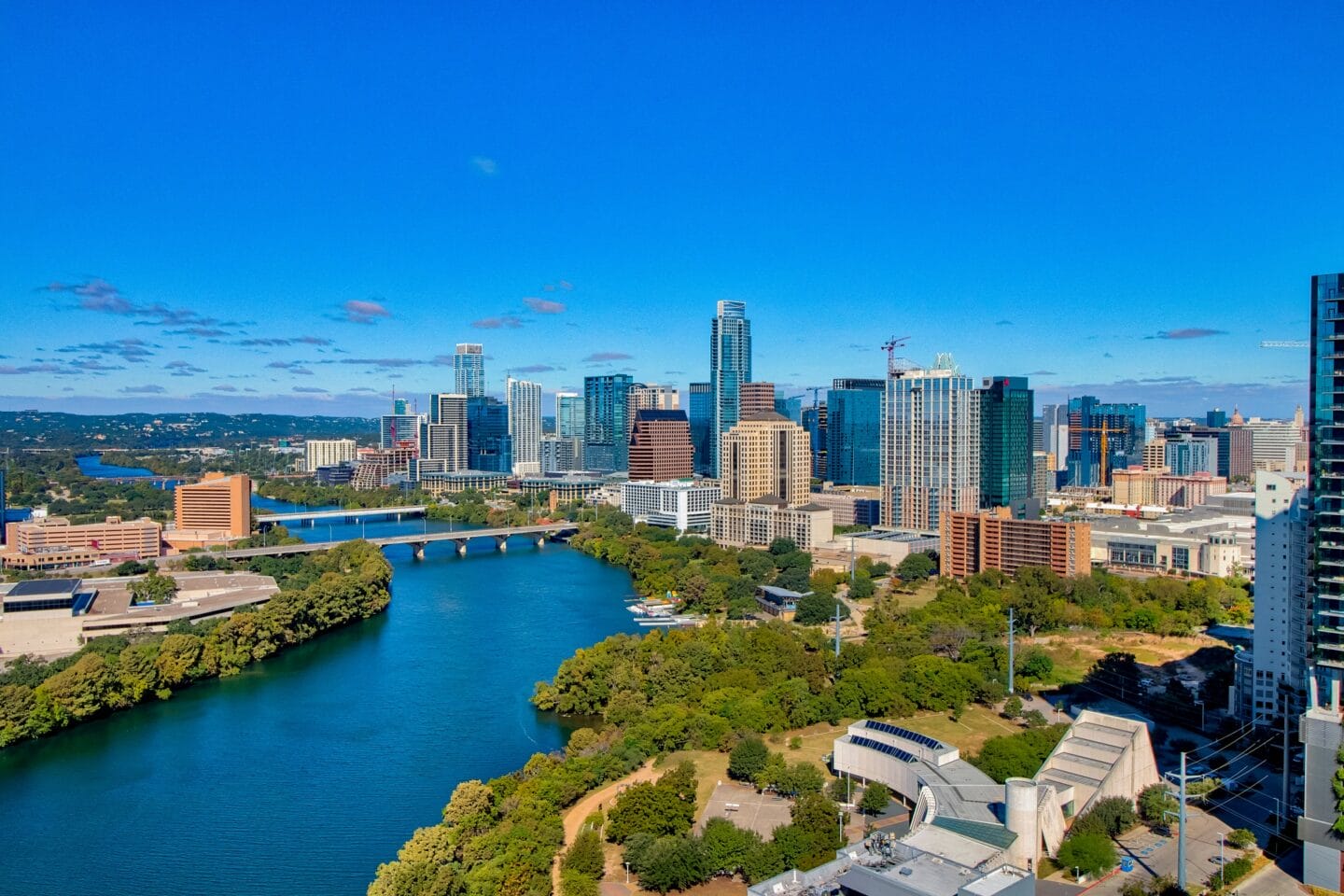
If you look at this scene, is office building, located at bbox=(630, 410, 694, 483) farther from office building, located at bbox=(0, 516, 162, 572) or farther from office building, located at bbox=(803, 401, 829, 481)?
office building, located at bbox=(0, 516, 162, 572)

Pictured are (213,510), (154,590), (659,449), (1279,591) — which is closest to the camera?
(1279,591)

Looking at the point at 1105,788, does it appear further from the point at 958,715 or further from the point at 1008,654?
the point at 1008,654

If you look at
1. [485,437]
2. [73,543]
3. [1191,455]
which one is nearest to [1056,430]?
[1191,455]

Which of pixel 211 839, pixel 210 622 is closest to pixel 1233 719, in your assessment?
pixel 211 839

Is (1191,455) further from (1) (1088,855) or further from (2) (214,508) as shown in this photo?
(1) (1088,855)

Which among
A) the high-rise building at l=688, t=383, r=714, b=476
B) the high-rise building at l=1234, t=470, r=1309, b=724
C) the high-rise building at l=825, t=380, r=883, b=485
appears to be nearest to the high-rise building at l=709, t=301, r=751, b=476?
the high-rise building at l=688, t=383, r=714, b=476

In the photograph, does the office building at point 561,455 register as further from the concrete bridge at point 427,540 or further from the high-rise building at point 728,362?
the concrete bridge at point 427,540
